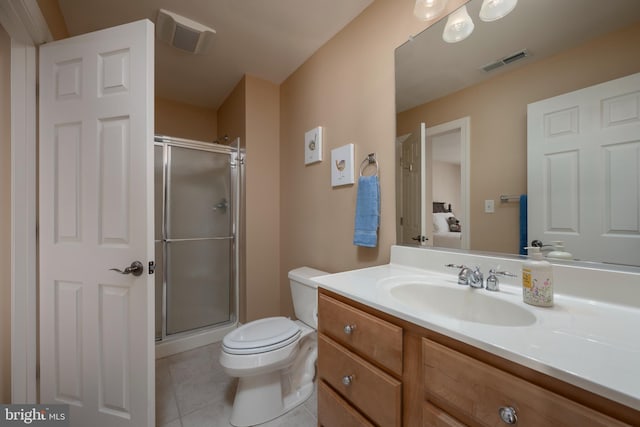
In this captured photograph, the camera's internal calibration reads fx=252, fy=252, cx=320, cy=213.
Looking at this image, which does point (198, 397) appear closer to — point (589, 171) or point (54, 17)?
point (589, 171)

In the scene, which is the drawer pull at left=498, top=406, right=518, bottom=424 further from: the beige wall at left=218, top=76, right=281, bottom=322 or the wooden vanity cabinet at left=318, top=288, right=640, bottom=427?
the beige wall at left=218, top=76, right=281, bottom=322

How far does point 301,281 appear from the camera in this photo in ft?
5.62

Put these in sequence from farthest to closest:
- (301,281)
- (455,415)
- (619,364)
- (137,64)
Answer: (301,281)
(137,64)
(455,415)
(619,364)

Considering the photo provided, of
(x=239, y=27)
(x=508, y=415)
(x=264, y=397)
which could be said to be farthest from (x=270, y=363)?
(x=239, y=27)

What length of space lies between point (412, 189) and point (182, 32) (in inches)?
73.1

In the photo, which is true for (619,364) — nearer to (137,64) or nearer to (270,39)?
(137,64)

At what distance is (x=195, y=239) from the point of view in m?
2.29

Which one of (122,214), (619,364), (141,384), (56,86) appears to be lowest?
(141,384)

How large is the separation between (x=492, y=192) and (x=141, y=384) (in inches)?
71.0

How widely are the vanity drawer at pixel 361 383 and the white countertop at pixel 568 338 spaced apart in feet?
0.70

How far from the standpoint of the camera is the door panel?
2.20 meters

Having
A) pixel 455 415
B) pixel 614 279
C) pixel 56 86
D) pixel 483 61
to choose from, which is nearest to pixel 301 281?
pixel 455 415

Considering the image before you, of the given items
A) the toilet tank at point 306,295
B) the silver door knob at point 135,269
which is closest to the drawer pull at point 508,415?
the toilet tank at point 306,295

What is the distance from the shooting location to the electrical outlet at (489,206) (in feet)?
3.41
